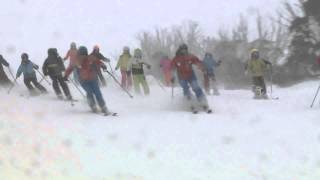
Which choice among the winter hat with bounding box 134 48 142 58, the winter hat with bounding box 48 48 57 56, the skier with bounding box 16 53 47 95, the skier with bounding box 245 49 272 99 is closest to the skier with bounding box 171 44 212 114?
the winter hat with bounding box 48 48 57 56

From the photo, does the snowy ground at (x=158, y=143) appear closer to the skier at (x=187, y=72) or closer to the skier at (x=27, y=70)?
the skier at (x=187, y=72)

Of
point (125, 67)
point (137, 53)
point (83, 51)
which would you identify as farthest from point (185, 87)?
point (125, 67)

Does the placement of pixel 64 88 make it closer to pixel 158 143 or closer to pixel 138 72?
pixel 138 72

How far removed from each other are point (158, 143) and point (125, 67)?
1195 centimetres

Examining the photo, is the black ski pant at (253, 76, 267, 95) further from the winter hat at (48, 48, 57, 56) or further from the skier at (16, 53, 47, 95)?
the skier at (16, 53, 47, 95)

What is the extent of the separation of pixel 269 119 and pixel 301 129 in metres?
1.83

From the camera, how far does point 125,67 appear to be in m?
26.1

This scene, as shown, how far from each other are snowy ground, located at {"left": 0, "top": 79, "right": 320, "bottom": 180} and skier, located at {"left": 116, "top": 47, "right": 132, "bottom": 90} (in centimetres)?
520

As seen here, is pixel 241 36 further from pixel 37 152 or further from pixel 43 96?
pixel 37 152

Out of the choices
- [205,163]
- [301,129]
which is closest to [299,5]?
[301,129]

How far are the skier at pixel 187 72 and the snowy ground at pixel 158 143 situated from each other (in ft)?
1.82

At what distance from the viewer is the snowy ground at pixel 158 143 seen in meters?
11.9

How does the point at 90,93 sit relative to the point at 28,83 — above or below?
above

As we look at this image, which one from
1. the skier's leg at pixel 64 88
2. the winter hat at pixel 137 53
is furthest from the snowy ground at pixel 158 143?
the winter hat at pixel 137 53
